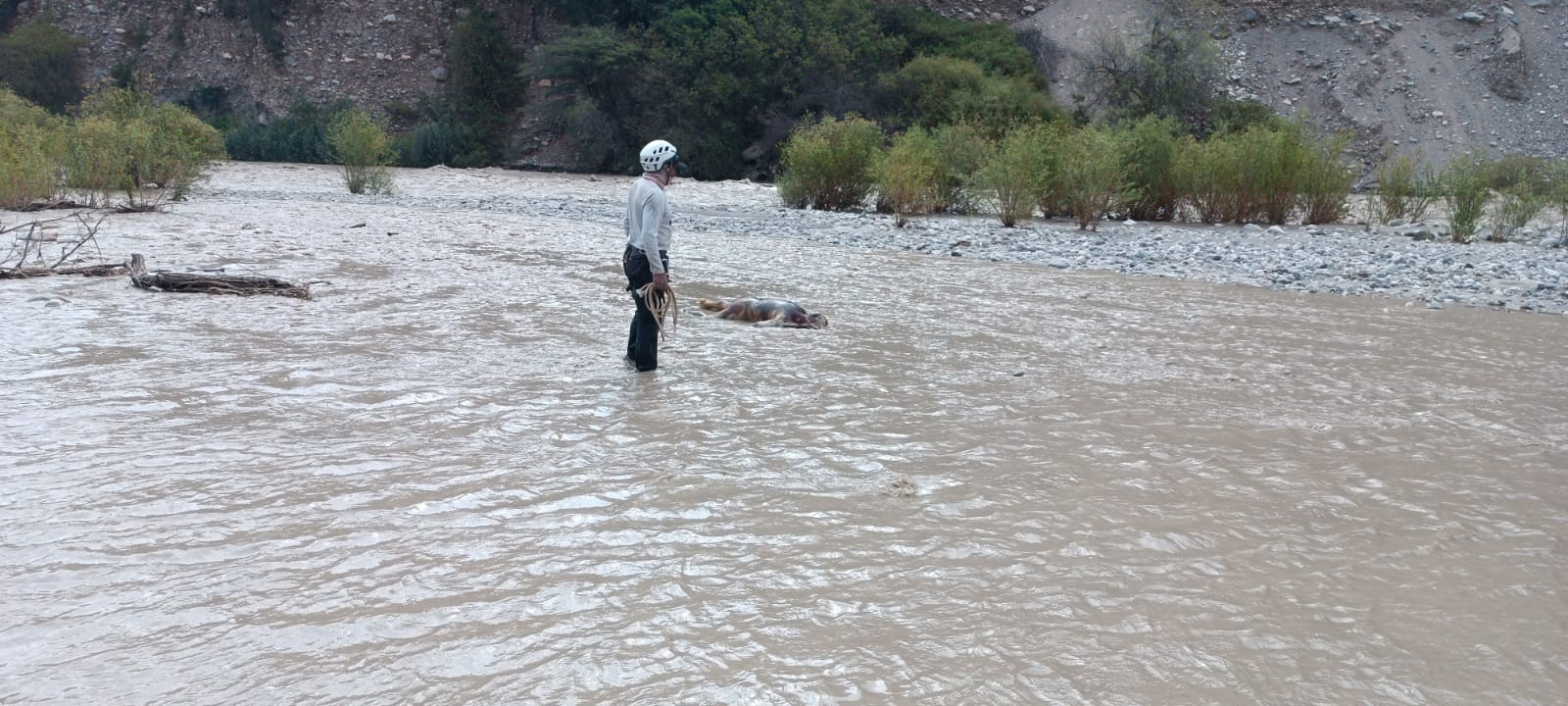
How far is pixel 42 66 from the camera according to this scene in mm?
47781

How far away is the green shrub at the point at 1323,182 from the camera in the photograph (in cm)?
1753

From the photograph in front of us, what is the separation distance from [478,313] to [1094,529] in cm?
610

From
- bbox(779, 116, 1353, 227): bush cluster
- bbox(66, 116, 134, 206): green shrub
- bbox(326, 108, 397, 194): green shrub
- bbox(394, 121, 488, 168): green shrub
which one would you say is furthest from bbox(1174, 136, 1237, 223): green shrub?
bbox(394, 121, 488, 168): green shrub

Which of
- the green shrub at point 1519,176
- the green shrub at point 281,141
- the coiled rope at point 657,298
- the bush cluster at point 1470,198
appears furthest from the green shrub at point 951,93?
the coiled rope at point 657,298

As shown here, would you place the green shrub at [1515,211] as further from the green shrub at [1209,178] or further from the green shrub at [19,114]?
the green shrub at [19,114]

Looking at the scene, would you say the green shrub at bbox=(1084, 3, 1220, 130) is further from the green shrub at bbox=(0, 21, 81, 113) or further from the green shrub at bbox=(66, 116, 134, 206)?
the green shrub at bbox=(0, 21, 81, 113)

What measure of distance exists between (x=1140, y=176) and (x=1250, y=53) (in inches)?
885

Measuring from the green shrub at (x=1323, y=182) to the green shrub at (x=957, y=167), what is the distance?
517 centimetres

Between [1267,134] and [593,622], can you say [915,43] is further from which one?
[593,622]

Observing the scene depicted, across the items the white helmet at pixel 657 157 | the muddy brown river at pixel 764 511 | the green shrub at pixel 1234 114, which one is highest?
the green shrub at pixel 1234 114

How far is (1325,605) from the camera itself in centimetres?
388

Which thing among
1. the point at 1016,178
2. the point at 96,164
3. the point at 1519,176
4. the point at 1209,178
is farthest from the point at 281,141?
the point at 1519,176

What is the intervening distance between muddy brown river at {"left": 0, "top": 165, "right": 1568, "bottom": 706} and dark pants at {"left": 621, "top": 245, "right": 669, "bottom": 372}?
143 mm

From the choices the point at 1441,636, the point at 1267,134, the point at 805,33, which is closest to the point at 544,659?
the point at 1441,636
